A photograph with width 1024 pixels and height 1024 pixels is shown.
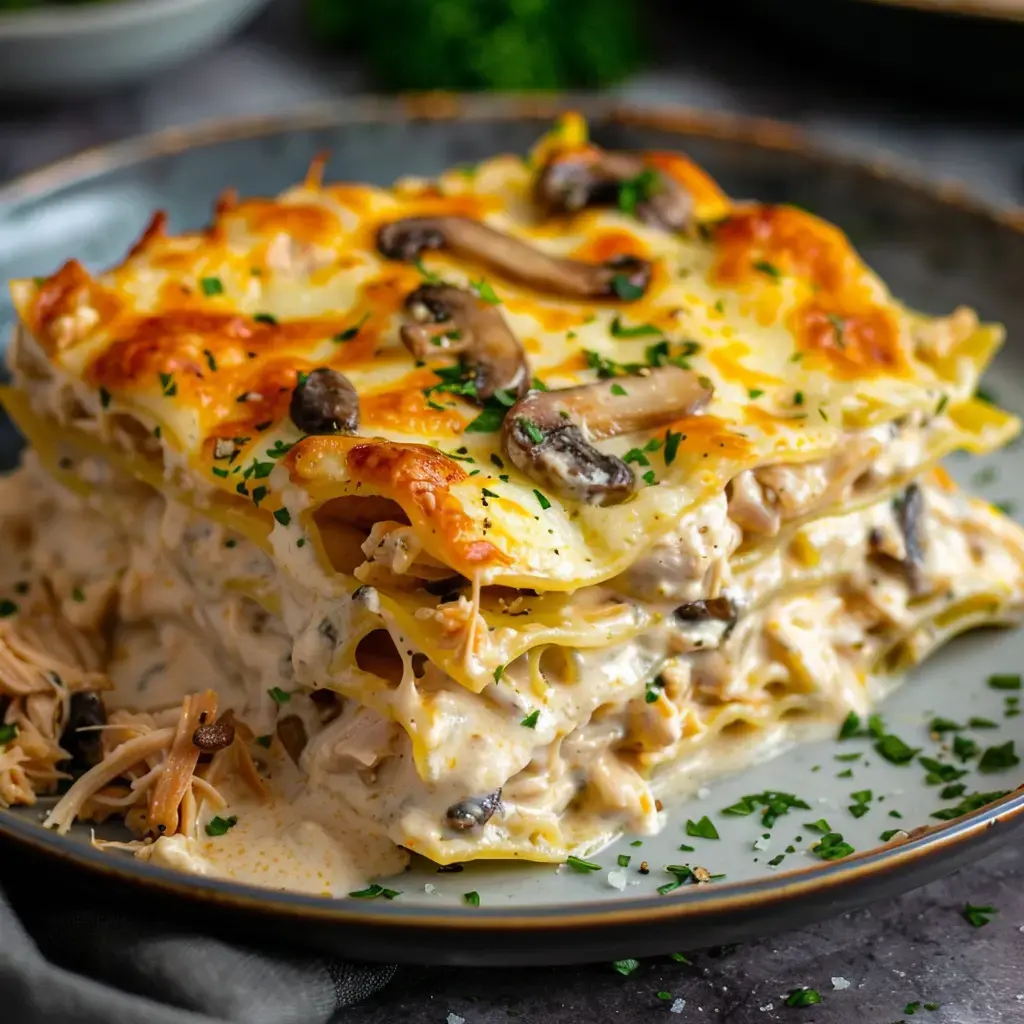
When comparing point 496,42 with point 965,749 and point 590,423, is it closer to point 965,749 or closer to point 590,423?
point 590,423

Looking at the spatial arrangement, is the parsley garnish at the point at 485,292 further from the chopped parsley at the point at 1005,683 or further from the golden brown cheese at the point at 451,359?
the chopped parsley at the point at 1005,683

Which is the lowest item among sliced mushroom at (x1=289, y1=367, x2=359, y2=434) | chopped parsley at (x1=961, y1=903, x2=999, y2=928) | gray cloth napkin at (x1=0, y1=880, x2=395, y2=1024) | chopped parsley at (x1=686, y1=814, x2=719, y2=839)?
chopped parsley at (x1=961, y1=903, x2=999, y2=928)

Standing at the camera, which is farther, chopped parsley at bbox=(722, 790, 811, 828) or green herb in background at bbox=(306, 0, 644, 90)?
green herb in background at bbox=(306, 0, 644, 90)

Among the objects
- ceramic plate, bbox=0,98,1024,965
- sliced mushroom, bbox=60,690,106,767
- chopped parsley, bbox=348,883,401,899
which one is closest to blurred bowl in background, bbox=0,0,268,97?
ceramic plate, bbox=0,98,1024,965

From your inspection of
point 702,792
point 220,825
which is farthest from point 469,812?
point 702,792

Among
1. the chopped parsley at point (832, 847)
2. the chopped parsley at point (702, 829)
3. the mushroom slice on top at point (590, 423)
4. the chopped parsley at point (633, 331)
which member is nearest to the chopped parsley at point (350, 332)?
the mushroom slice on top at point (590, 423)

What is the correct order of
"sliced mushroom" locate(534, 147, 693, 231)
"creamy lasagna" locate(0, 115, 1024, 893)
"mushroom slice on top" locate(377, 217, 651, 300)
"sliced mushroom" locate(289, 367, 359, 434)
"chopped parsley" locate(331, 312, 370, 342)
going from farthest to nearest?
"sliced mushroom" locate(534, 147, 693, 231) → "mushroom slice on top" locate(377, 217, 651, 300) → "chopped parsley" locate(331, 312, 370, 342) → "sliced mushroom" locate(289, 367, 359, 434) → "creamy lasagna" locate(0, 115, 1024, 893)

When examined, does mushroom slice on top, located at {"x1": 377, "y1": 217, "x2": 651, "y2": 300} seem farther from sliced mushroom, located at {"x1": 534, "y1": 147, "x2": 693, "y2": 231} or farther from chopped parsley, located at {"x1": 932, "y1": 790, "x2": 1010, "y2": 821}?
chopped parsley, located at {"x1": 932, "y1": 790, "x2": 1010, "y2": 821}
